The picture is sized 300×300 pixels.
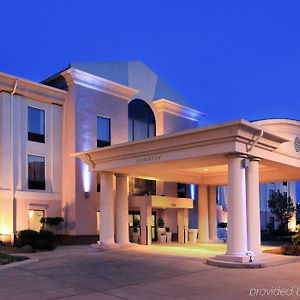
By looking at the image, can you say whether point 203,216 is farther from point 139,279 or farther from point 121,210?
point 139,279

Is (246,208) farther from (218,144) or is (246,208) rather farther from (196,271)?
(196,271)

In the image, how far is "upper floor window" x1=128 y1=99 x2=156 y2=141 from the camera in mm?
30062

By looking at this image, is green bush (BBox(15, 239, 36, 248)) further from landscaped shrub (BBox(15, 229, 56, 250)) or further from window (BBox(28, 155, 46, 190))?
window (BBox(28, 155, 46, 190))

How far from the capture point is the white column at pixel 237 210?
1612 centimetres

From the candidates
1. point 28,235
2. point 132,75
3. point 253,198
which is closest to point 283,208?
point 132,75

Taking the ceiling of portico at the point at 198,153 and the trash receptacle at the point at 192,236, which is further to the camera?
the trash receptacle at the point at 192,236

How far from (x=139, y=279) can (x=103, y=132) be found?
15762 millimetres

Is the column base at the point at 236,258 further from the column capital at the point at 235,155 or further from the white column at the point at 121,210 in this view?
the white column at the point at 121,210

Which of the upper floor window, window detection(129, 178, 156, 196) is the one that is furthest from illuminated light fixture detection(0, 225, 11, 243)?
the upper floor window

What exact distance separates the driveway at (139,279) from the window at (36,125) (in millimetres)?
8914

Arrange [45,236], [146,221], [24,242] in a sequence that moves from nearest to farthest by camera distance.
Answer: [24,242] → [45,236] → [146,221]

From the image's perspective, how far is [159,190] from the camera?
30.4m

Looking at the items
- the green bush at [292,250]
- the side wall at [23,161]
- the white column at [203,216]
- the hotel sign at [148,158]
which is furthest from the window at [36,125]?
the green bush at [292,250]

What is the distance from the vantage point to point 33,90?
2462 cm
